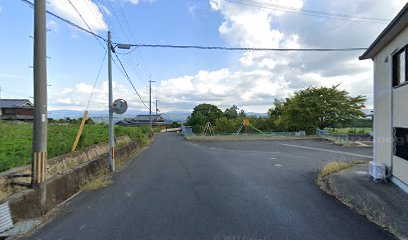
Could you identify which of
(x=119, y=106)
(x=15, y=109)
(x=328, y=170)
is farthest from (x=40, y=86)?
(x=15, y=109)

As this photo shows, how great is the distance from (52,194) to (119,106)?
20.6 feet

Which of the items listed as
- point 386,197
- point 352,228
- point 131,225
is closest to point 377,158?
point 386,197

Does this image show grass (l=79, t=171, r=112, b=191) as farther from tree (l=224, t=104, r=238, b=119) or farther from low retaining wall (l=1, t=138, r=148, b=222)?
tree (l=224, t=104, r=238, b=119)

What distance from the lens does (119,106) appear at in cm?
1279

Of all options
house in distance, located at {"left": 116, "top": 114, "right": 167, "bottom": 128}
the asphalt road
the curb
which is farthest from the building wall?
house in distance, located at {"left": 116, "top": 114, "right": 167, "bottom": 128}

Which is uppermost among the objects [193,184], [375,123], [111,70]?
[111,70]

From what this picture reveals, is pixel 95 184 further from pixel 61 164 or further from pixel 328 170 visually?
pixel 328 170

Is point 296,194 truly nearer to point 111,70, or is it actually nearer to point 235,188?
point 235,188

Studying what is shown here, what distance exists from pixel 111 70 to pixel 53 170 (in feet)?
19.5

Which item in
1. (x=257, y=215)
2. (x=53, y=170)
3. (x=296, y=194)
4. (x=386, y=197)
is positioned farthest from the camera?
(x=53, y=170)

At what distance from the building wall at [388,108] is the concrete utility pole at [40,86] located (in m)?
9.15

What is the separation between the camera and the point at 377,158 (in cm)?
1131

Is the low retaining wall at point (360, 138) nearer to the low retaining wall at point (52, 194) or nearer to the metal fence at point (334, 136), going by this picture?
the metal fence at point (334, 136)

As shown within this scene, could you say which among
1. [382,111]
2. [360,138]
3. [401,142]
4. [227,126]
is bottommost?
[360,138]
